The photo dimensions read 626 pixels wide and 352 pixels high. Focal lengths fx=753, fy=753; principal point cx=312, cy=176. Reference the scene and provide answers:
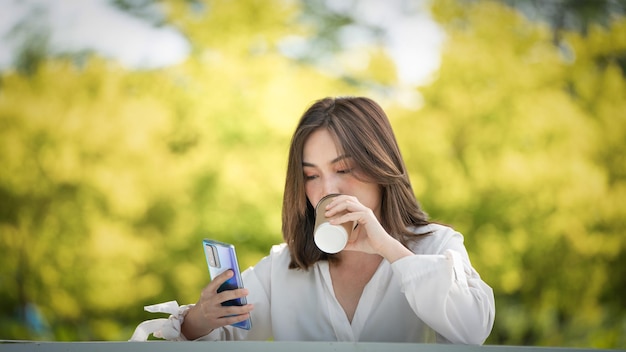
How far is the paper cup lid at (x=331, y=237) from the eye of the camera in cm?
131

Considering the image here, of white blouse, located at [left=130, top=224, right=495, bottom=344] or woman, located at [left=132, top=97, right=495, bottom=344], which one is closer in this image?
white blouse, located at [left=130, top=224, right=495, bottom=344]

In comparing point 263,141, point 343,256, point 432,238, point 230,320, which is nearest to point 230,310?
point 230,320

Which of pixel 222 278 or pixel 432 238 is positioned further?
pixel 432 238

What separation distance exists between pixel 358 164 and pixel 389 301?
0.29 metres

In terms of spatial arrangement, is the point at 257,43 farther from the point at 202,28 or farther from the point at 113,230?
the point at 113,230

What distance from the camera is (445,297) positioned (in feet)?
4.06

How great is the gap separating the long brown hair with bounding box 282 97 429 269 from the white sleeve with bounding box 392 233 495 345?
0.87ft

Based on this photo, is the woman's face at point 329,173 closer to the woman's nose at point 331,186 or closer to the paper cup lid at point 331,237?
the woman's nose at point 331,186

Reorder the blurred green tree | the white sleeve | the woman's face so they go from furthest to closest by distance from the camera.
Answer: the blurred green tree
the woman's face
the white sleeve

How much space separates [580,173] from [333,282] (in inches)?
112

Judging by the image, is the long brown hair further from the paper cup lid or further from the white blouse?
the paper cup lid

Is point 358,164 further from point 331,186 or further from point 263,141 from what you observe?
point 263,141

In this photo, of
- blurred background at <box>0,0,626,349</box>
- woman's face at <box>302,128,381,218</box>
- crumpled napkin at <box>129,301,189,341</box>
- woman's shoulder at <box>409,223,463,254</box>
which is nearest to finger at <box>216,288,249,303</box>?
crumpled napkin at <box>129,301,189,341</box>

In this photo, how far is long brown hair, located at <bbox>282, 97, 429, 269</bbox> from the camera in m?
1.49
